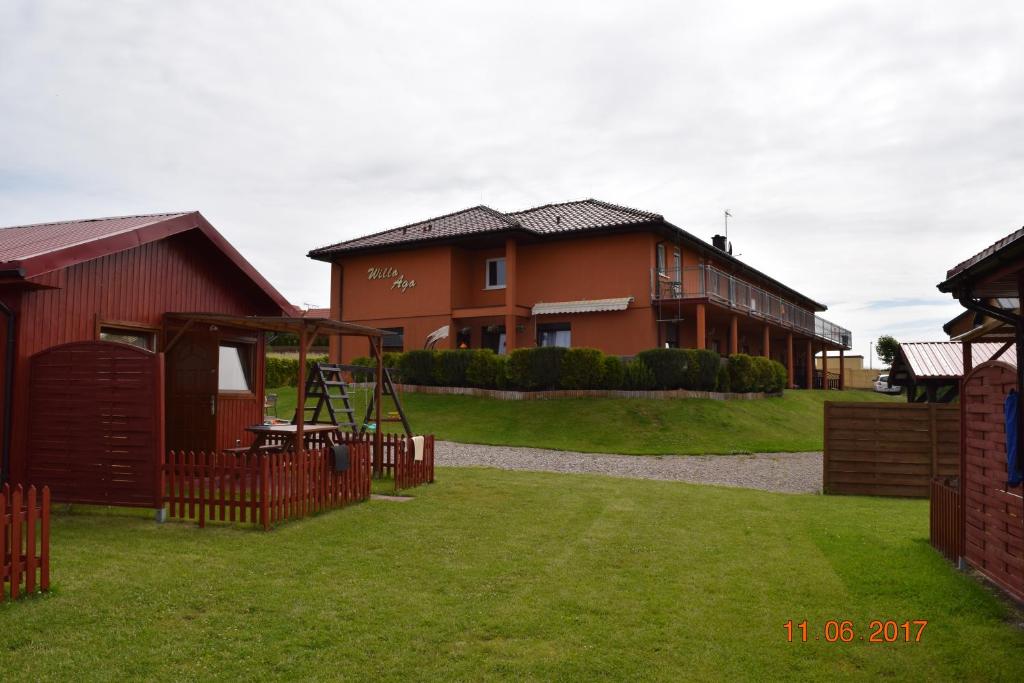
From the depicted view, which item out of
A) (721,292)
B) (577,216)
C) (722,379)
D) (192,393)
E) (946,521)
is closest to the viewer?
(946,521)

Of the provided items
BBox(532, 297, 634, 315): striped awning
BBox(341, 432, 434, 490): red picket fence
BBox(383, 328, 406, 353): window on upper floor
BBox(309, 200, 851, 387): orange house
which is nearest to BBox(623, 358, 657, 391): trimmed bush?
BBox(309, 200, 851, 387): orange house

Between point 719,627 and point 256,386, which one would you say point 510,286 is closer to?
point 256,386

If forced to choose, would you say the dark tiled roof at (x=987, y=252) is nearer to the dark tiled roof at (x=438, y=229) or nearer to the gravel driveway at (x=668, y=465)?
the gravel driveway at (x=668, y=465)

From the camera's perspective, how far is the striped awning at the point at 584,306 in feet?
94.7

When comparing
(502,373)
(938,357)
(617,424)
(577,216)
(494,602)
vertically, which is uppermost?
(577,216)

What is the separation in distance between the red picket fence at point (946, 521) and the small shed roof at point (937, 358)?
662cm

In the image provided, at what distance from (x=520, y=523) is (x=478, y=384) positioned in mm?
16839

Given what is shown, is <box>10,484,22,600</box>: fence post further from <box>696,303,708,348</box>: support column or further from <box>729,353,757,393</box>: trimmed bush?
<box>696,303,708,348</box>: support column

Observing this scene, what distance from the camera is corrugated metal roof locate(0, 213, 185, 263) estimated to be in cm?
1003

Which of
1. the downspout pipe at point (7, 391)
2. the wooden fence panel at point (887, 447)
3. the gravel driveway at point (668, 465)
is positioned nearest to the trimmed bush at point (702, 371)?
the gravel driveway at point (668, 465)

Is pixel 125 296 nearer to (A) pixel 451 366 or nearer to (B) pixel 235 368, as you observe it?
(B) pixel 235 368

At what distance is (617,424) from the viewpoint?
2236 centimetres

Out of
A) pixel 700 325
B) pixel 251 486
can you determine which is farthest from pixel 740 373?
pixel 251 486

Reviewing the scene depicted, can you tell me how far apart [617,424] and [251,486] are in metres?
14.7
